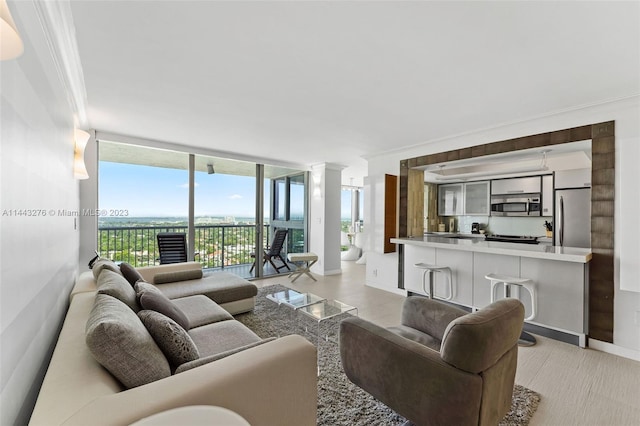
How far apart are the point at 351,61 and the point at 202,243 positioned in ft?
14.5

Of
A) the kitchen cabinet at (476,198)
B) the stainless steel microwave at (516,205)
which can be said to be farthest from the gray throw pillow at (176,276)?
the stainless steel microwave at (516,205)

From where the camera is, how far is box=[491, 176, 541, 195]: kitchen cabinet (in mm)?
4957

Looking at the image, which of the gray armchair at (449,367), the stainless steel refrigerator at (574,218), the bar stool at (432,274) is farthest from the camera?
the stainless steel refrigerator at (574,218)

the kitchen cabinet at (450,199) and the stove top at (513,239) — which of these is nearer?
the stove top at (513,239)

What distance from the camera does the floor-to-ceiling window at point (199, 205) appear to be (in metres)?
4.25

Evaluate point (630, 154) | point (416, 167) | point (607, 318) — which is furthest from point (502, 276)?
point (416, 167)

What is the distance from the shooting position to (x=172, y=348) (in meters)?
1.37

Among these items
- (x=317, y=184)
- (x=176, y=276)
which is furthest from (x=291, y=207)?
(x=176, y=276)

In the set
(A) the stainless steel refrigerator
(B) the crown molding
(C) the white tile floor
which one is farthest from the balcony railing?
(A) the stainless steel refrigerator

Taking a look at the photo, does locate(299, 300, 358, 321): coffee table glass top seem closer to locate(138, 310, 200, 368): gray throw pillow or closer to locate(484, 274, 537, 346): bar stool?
locate(138, 310, 200, 368): gray throw pillow

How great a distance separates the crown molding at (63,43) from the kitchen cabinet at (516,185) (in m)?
6.30

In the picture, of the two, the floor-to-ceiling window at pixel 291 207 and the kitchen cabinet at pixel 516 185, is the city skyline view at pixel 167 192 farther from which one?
the kitchen cabinet at pixel 516 185

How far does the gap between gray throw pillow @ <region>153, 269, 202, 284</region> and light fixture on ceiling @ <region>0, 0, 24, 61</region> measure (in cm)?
301

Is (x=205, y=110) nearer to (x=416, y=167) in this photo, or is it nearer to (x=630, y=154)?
(x=416, y=167)
